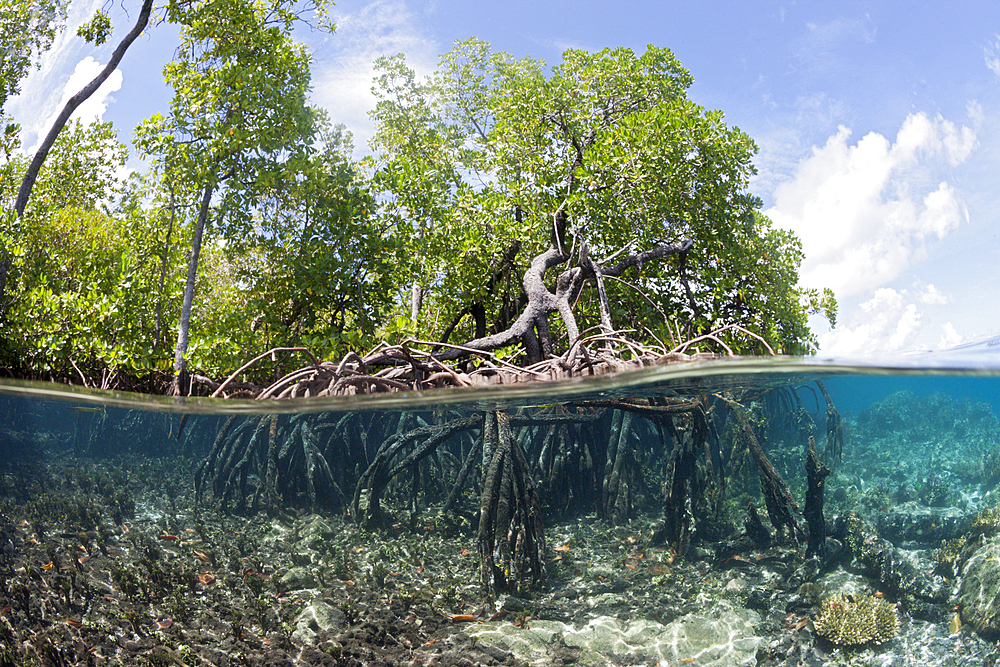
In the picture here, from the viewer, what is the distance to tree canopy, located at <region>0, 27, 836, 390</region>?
9055 millimetres

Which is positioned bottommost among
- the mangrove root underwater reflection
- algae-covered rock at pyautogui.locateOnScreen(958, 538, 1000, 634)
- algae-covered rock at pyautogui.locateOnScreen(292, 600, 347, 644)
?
algae-covered rock at pyautogui.locateOnScreen(292, 600, 347, 644)

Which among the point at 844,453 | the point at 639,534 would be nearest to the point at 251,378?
the point at 639,534

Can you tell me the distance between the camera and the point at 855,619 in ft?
12.1

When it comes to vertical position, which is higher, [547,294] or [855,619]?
[547,294]

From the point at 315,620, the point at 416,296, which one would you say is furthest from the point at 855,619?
the point at 416,296

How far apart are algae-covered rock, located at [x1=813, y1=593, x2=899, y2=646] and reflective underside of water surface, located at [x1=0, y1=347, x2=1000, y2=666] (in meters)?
0.01

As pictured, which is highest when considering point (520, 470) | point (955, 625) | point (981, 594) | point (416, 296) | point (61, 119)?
point (61, 119)

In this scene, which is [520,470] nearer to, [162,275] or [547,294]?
[547,294]

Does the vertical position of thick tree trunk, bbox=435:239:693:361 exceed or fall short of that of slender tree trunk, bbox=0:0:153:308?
it falls short

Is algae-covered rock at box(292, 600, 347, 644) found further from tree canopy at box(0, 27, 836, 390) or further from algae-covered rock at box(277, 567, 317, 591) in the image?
tree canopy at box(0, 27, 836, 390)

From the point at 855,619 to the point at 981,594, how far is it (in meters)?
0.79

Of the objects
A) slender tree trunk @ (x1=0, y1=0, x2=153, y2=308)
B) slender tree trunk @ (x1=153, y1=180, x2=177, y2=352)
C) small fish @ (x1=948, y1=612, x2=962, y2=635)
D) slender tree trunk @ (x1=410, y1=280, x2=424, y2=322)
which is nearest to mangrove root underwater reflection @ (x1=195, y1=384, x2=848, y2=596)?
small fish @ (x1=948, y1=612, x2=962, y2=635)

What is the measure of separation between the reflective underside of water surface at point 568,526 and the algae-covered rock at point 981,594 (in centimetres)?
1

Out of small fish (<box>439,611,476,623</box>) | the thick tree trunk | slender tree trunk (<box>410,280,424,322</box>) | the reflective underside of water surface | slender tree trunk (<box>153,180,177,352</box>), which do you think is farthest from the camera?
slender tree trunk (<box>410,280,424,322</box>)
